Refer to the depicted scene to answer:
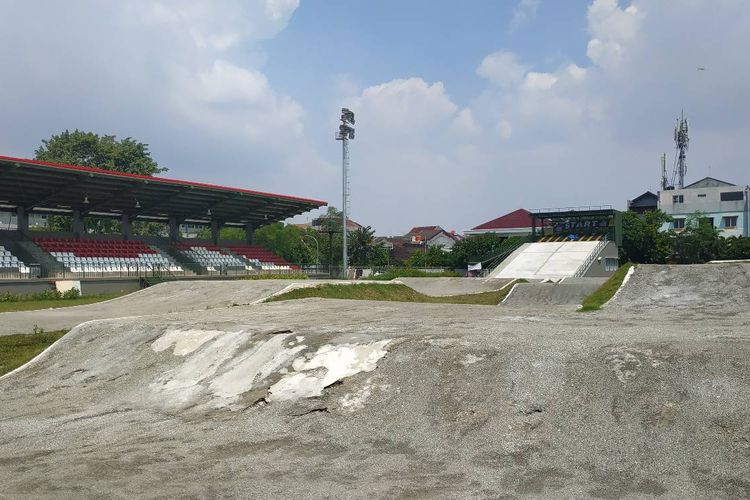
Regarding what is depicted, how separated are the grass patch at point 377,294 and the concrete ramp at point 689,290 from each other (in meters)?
9.69

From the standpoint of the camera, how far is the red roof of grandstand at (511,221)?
321ft

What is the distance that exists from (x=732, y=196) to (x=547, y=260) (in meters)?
50.8

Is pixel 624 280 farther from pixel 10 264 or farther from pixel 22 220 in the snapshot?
pixel 22 220

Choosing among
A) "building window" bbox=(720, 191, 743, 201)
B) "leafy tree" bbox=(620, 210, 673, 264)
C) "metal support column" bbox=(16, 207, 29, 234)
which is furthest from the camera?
"building window" bbox=(720, 191, 743, 201)

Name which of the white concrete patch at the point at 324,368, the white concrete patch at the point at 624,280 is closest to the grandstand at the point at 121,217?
the white concrete patch at the point at 324,368

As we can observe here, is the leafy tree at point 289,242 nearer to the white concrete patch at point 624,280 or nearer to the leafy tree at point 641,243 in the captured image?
the leafy tree at point 641,243

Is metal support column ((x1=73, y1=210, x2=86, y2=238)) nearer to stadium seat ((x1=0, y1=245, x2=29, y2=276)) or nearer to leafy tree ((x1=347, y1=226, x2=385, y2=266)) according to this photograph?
stadium seat ((x1=0, y1=245, x2=29, y2=276))

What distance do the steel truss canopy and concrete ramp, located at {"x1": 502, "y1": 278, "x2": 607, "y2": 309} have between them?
24.4m

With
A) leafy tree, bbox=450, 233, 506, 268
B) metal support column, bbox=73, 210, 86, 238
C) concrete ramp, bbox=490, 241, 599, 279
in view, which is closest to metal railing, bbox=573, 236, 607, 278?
concrete ramp, bbox=490, 241, 599, 279

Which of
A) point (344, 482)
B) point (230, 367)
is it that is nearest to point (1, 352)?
point (230, 367)

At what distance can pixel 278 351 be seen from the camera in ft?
39.0

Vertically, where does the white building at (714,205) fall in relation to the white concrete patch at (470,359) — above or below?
above

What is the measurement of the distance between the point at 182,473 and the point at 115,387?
607 cm

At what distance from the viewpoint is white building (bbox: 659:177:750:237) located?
274 ft
